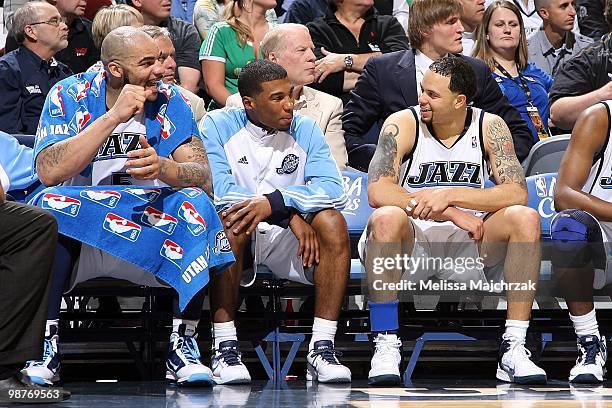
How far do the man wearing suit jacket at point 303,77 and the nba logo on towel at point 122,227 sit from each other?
1.35m

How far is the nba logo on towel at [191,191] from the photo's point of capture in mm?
4543

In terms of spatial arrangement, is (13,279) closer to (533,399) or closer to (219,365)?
(219,365)

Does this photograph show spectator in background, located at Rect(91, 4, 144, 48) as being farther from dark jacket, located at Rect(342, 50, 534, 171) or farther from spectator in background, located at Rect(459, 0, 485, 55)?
spectator in background, located at Rect(459, 0, 485, 55)

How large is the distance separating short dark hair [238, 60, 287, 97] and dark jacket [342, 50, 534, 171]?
0.92m

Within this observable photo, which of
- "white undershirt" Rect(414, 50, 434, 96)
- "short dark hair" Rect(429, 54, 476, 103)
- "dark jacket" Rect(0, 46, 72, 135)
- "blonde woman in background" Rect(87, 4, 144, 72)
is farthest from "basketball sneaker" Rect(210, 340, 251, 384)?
"blonde woman in background" Rect(87, 4, 144, 72)

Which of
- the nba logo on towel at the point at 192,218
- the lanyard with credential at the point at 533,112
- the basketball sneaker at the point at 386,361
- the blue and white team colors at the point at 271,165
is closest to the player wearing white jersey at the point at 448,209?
the basketball sneaker at the point at 386,361

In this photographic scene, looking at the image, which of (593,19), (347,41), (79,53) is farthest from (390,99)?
(593,19)

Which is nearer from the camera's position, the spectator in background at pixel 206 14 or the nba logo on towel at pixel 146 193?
the nba logo on towel at pixel 146 193

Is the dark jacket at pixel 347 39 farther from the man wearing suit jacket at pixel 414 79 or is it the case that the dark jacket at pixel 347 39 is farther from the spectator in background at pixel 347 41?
the man wearing suit jacket at pixel 414 79

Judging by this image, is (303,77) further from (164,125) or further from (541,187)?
(541,187)

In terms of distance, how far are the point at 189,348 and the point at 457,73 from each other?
1.77 m

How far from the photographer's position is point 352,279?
506cm

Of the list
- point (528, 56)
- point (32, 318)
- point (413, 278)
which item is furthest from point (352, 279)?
point (528, 56)

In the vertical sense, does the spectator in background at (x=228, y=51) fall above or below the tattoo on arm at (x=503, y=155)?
above
